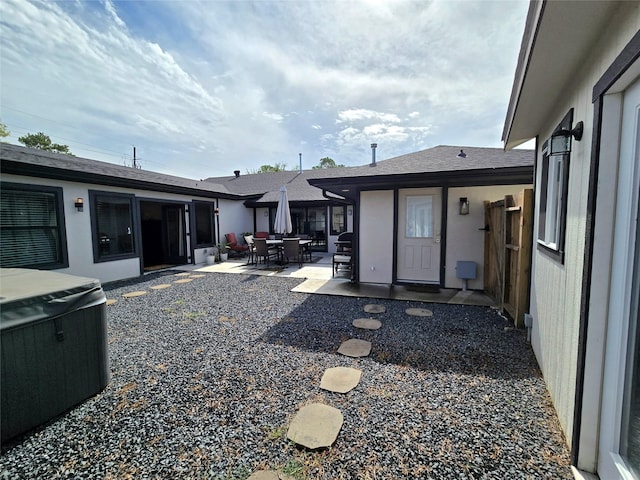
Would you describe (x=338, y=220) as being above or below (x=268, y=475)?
above

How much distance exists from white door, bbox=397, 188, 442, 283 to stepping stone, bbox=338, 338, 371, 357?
3.32m

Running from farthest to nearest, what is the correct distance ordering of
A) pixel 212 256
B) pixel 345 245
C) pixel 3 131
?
pixel 3 131 → pixel 212 256 → pixel 345 245

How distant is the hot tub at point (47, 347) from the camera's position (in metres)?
1.97

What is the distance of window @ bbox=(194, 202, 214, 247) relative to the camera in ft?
33.3

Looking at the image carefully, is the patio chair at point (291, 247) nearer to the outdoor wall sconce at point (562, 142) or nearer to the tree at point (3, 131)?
the outdoor wall sconce at point (562, 142)

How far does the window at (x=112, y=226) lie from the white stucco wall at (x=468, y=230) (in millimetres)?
8850

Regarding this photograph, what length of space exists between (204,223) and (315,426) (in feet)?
32.6

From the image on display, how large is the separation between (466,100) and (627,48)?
659 cm

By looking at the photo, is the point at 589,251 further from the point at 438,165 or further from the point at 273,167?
the point at 273,167

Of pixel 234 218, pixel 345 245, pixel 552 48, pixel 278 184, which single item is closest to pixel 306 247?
pixel 345 245

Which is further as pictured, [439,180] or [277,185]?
[277,185]

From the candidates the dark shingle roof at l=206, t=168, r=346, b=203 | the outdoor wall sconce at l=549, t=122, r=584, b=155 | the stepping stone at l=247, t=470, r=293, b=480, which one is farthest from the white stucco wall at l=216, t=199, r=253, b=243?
the outdoor wall sconce at l=549, t=122, r=584, b=155

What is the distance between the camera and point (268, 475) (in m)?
1.65

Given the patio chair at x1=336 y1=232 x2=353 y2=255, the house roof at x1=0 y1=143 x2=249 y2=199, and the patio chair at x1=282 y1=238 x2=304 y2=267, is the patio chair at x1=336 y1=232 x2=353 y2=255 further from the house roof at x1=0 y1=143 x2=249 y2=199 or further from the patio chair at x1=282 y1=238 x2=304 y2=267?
the house roof at x1=0 y1=143 x2=249 y2=199
